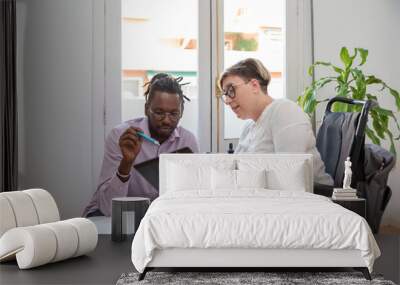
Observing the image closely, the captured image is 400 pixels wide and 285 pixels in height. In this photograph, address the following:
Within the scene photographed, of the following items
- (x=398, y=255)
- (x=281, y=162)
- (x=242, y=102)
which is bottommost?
(x=398, y=255)

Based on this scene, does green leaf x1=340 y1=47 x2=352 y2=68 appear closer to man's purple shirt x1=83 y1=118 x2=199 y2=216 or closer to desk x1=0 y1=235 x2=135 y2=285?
man's purple shirt x1=83 y1=118 x2=199 y2=216

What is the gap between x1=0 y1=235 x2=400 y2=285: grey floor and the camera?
3799 millimetres

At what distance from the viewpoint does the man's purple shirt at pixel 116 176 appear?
6.01m

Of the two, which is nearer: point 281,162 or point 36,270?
point 36,270

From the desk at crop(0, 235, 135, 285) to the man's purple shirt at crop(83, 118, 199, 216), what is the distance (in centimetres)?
129

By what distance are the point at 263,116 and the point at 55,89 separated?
196 centimetres

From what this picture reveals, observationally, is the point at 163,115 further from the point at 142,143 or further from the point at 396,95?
the point at 396,95

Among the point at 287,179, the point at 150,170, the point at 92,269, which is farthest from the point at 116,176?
the point at 92,269

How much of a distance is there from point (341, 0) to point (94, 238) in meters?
3.43

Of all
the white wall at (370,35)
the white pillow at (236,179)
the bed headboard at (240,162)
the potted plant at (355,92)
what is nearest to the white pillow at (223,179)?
the white pillow at (236,179)

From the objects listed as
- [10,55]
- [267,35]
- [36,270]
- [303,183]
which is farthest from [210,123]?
[36,270]

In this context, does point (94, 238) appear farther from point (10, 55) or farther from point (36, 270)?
point (10, 55)

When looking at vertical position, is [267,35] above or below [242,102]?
above

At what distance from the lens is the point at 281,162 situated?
507 centimetres
